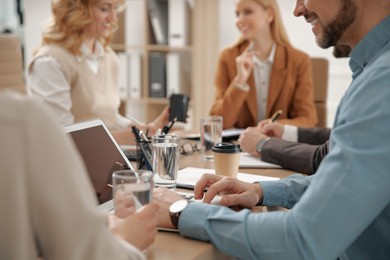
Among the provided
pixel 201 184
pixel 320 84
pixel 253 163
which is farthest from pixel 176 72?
pixel 201 184

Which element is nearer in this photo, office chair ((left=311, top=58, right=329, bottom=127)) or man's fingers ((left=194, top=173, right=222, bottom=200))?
man's fingers ((left=194, top=173, right=222, bottom=200))

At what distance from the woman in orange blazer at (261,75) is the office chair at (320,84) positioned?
0.19m

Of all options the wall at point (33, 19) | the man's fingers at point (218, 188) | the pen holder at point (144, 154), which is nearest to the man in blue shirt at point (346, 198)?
the man's fingers at point (218, 188)

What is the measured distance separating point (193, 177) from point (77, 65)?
128 cm

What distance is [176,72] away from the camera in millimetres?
4160

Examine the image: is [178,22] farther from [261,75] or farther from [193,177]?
[193,177]

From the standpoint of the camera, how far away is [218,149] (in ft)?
5.38

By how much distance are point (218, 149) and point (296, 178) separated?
27 centimetres

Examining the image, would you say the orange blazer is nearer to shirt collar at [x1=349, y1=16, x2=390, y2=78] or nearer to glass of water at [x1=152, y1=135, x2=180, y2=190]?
glass of water at [x1=152, y1=135, x2=180, y2=190]

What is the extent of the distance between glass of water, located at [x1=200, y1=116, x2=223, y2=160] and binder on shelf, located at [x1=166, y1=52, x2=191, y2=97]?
2129mm

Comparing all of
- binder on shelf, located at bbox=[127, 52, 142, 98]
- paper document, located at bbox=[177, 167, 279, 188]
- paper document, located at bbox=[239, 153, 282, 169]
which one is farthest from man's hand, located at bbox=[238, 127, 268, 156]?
binder on shelf, located at bbox=[127, 52, 142, 98]

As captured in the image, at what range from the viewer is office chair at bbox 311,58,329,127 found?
312 cm

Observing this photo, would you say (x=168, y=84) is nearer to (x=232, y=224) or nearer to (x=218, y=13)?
(x=218, y=13)

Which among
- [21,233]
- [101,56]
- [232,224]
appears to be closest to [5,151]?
[21,233]
